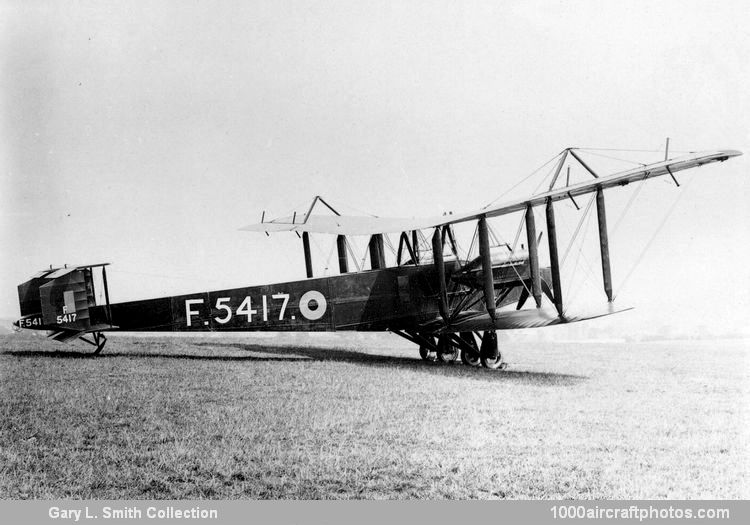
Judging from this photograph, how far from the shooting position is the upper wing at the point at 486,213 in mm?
8523

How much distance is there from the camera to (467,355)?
11.2m

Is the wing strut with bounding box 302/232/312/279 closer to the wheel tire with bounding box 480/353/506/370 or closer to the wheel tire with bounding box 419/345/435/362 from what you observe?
the wheel tire with bounding box 419/345/435/362

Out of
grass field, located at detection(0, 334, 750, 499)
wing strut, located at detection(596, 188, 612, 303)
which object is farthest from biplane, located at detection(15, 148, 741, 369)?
grass field, located at detection(0, 334, 750, 499)

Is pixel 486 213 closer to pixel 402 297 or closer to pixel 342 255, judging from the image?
pixel 402 297

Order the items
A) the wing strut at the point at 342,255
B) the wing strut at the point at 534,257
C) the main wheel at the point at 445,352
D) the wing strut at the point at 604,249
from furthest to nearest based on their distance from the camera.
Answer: the wing strut at the point at 342,255 < the main wheel at the point at 445,352 < the wing strut at the point at 534,257 < the wing strut at the point at 604,249

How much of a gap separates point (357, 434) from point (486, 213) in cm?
556

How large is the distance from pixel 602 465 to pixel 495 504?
1159 millimetres

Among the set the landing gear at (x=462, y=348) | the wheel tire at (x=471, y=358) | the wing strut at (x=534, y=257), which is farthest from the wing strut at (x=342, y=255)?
the wing strut at (x=534, y=257)

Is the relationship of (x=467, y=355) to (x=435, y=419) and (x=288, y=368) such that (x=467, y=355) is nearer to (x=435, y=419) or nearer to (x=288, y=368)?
(x=288, y=368)

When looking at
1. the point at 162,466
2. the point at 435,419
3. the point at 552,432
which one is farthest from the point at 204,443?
the point at 552,432

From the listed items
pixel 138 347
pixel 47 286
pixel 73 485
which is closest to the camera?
pixel 73 485

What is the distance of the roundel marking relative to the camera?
36.1ft

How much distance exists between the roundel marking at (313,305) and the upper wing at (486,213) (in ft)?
5.01

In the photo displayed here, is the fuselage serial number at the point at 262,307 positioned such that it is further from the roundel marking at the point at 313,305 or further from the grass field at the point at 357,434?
the grass field at the point at 357,434
